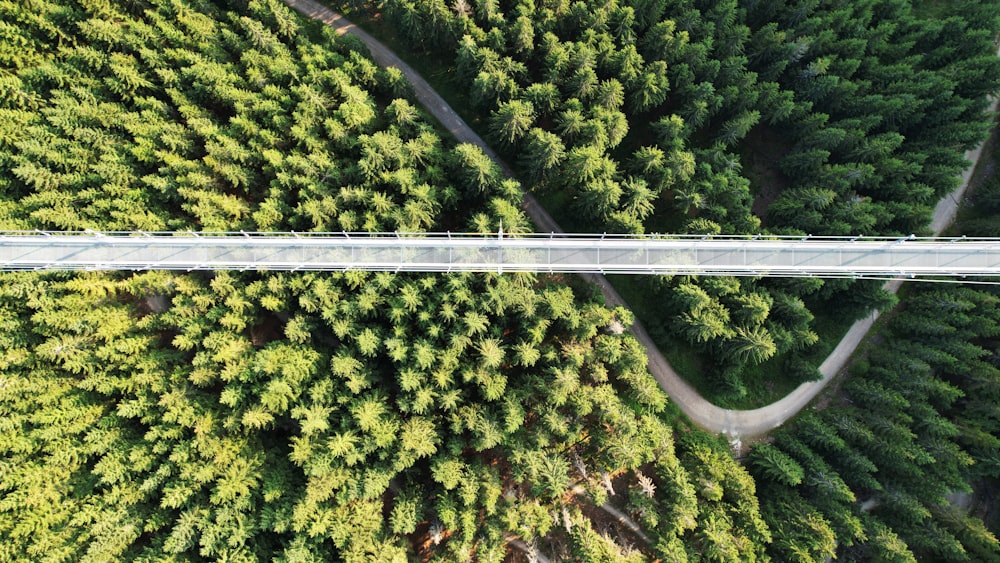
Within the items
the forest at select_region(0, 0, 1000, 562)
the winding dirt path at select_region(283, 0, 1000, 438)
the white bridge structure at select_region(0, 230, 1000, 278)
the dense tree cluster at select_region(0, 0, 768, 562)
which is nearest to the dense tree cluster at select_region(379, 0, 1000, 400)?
the forest at select_region(0, 0, 1000, 562)

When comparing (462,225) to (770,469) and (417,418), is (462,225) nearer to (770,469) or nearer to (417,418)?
(417,418)

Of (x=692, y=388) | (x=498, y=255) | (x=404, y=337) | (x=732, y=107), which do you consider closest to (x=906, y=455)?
(x=692, y=388)

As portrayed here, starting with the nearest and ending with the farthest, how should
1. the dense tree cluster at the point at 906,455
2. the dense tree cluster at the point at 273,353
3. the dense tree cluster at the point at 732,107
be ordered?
1. the dense tree cluster at the point at 273,353
2. the dense tree cluster at the point at 906,455
3. the dense tree cluster at the point at 732,107

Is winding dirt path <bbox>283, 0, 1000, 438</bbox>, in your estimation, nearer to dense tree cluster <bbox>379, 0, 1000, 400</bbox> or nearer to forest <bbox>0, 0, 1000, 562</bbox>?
forest <bbox>0, 0, 1000, 562</bbox>

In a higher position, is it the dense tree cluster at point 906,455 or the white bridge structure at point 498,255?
the white bridge structure at point 498,255

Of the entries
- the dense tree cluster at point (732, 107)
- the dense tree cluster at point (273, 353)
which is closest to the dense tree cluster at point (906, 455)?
the dense tree cluster at point (273, 353)

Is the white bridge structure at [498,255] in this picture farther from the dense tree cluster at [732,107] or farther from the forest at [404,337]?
the dense tree cluster at [732,107]
